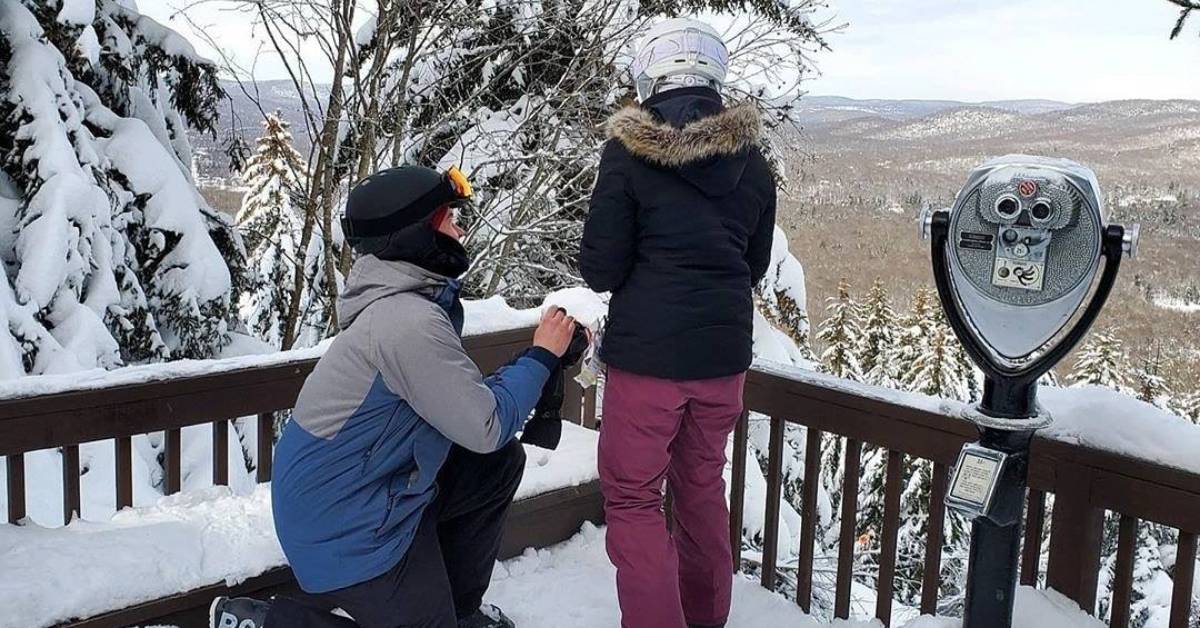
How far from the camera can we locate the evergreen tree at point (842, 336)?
2959 centimetres

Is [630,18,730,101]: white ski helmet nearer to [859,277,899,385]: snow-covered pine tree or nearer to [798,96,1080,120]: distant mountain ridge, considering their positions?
[798,96,1080,120]: distant mountain ridge

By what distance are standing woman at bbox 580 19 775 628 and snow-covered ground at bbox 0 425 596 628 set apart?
3.56 ft

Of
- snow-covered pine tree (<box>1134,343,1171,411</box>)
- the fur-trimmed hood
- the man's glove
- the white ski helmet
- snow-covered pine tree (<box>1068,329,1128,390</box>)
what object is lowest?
snow-covered pine tree (<box>1134,343,1171,411</box>)

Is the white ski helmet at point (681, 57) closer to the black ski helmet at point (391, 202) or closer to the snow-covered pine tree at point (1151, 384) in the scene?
the black ski helmet at point (391, 202)

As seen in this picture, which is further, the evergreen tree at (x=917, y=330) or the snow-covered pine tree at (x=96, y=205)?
the evergreen tree at (x=917, y=330)

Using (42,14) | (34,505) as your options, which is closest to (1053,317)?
(34,505)

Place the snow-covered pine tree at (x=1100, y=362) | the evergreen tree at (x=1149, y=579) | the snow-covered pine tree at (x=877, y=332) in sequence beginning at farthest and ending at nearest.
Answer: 1. the snow-covered pine tree at (x=877, y=332)
2. the snow-covered pine tree at (x=1100, y=362)
3. the evergreen tree at (x=1149, y=579)

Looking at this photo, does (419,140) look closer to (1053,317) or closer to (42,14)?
(42,14)

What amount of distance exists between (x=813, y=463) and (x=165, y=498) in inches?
83.2

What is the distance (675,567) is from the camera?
2.58 m

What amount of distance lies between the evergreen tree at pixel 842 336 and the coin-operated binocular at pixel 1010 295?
1036 inches

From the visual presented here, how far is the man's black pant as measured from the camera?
85.7 inches

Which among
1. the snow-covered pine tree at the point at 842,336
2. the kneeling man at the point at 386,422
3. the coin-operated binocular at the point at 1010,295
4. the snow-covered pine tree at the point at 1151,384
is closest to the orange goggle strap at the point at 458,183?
the kneeling man at the point at 386,422

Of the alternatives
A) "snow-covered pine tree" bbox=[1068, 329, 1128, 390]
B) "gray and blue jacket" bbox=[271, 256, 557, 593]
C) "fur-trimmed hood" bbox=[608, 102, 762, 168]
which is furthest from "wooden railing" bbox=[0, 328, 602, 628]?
"snow-covered pine tree" bbox=[1068, 329, 1128, 390]
